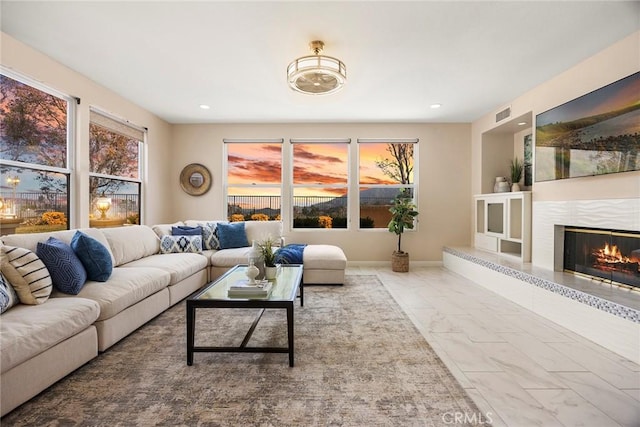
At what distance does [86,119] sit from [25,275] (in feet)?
8.09

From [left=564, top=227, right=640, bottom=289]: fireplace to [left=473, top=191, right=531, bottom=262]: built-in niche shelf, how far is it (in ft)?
2.02

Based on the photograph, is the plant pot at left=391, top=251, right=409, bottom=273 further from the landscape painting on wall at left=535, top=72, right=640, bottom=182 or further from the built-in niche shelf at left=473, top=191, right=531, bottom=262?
the landscape painting on wall at left=535, top=72, right=640, bottom=182

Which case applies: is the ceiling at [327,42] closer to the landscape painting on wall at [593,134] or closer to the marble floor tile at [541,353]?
the landscape painting on wall at [593,134]

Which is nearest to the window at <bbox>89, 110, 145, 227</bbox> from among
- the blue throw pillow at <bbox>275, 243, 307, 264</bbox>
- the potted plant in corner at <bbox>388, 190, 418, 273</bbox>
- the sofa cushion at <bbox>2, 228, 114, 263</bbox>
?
the sofa cushion at <bbox>2, 228, 114, 263</bbox>

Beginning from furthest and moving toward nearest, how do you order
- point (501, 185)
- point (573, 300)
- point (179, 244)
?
point (501, 185) → point (179, 244) → point (573, 300)

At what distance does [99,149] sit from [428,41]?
4.17m

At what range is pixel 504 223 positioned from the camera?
4.39m

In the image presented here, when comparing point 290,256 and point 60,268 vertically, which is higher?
point 60,268

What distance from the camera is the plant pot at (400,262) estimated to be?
5004mm

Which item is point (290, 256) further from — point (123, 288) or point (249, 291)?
point (123, 288)

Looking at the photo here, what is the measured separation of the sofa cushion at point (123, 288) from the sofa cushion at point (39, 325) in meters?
0.10

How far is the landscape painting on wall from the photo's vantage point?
8.51 ft

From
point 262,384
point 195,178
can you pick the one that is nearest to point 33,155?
point 195,178

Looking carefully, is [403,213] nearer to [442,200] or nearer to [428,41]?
[442,200]
